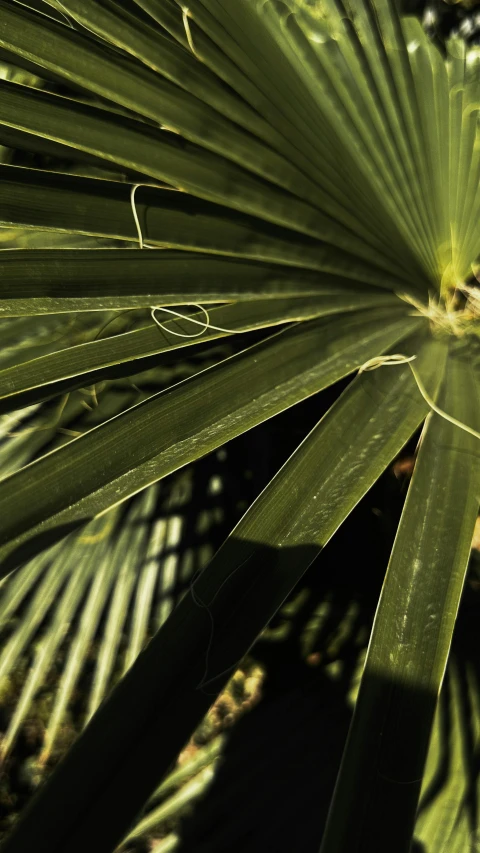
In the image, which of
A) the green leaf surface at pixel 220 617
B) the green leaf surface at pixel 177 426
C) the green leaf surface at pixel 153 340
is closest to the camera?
the green leaf surface at pixel 220 617

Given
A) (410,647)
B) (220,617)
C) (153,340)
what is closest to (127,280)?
(153,340)

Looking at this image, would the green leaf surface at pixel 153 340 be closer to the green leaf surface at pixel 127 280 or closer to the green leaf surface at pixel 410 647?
the green leaf surface at pixel 127 280

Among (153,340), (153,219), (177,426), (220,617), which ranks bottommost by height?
(220,617)

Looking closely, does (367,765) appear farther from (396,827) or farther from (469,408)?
(469,408)

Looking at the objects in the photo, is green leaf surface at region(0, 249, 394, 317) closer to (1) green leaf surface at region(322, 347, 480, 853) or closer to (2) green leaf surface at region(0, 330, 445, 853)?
(2) green leaf surface at region(0, 330, 445, 853)

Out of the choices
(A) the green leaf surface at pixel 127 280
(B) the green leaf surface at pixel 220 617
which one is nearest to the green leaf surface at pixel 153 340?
(A) the green leaf surface at pixel 127 280

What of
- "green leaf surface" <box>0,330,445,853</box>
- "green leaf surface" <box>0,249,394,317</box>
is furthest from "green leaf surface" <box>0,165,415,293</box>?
"green leaf surface" <box>0,330,445,853</box>

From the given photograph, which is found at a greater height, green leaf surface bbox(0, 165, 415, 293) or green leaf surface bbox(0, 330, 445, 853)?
green leaf surface bbox(0, 165, 415, 293)

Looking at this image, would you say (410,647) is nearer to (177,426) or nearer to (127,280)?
(177,426)

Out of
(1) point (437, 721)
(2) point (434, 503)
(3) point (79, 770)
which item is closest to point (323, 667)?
(1) point (437, 721)

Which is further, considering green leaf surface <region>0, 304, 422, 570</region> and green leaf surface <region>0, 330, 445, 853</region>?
green leaf surface <region>0, 304, 422, 570</region>

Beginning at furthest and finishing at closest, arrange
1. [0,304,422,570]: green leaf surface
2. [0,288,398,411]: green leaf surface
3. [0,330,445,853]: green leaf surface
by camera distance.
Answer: [0,288,398,411]: green leaf surface
[0,304,422,570]: green leaf surface
[0,330,445,853]: green leaf surface
